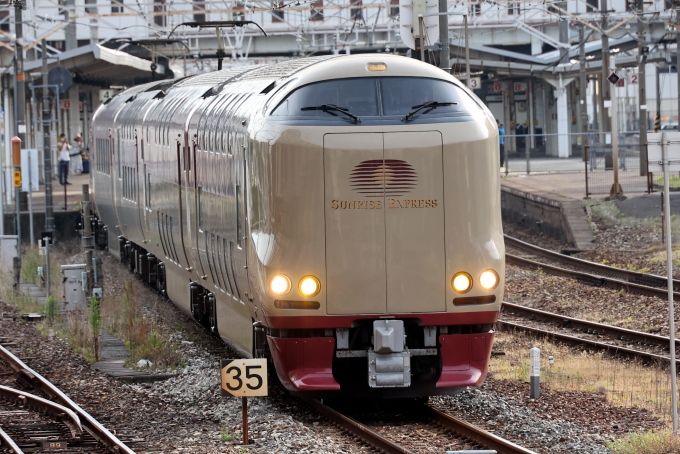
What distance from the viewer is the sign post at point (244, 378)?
30.5 ft

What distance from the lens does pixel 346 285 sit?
31.6 ft

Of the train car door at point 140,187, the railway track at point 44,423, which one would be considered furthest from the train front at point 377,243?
the train car door at point 140,187

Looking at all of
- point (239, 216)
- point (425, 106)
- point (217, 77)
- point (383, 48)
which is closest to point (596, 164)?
point (383, 48)

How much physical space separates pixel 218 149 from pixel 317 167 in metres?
2.49

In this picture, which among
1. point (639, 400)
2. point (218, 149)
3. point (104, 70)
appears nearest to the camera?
point (639, 400)

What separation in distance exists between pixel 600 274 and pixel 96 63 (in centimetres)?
1956

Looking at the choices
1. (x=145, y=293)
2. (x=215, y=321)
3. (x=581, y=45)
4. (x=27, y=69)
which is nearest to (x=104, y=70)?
(x=27, y=69)

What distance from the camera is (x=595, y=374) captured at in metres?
12.2

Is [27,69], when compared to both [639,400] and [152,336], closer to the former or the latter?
[152,336]

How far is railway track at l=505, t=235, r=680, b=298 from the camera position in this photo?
17.8 m

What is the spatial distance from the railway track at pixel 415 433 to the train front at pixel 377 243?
0.25 m

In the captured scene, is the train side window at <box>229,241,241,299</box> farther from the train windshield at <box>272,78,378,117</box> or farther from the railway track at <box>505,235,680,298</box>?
the railway track at <box>505,235,680,298</box>

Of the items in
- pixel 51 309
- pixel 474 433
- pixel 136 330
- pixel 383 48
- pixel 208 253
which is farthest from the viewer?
pixel 383 48

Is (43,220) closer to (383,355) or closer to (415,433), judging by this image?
(383,355)
